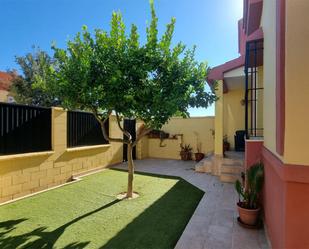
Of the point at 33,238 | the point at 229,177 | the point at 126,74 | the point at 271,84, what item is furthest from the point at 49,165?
the point at 271,84

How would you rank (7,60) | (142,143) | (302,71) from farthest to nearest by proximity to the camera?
(7,60) → (142,143) → (302,71)

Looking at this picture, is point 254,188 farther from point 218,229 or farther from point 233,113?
point 233,113

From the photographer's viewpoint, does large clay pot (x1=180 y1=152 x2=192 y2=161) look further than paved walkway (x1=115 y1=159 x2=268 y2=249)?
Yes

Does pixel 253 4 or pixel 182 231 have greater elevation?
pixel 253 4

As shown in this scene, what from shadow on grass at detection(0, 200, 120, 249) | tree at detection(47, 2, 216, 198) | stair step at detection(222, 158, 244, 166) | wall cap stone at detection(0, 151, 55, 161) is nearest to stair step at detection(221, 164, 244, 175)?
stair step at detection(222, 158, 244, 166)

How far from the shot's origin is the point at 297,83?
231cm

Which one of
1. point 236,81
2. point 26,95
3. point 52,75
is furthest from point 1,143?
point 26,95

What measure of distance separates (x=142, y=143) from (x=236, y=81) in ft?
24.1

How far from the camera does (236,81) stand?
9.28m

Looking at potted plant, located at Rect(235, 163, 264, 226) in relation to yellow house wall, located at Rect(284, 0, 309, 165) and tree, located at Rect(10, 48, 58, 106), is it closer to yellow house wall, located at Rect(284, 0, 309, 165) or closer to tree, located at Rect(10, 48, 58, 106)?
yellow house wall, located at Rect(284, 0, 309, 165)

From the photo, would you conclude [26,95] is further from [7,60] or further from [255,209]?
[255,209]

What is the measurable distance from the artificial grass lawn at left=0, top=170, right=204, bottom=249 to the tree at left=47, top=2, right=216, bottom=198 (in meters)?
2.27

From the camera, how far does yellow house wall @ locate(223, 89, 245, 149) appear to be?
11148 millimetres

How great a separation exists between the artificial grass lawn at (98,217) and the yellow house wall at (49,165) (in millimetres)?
538
